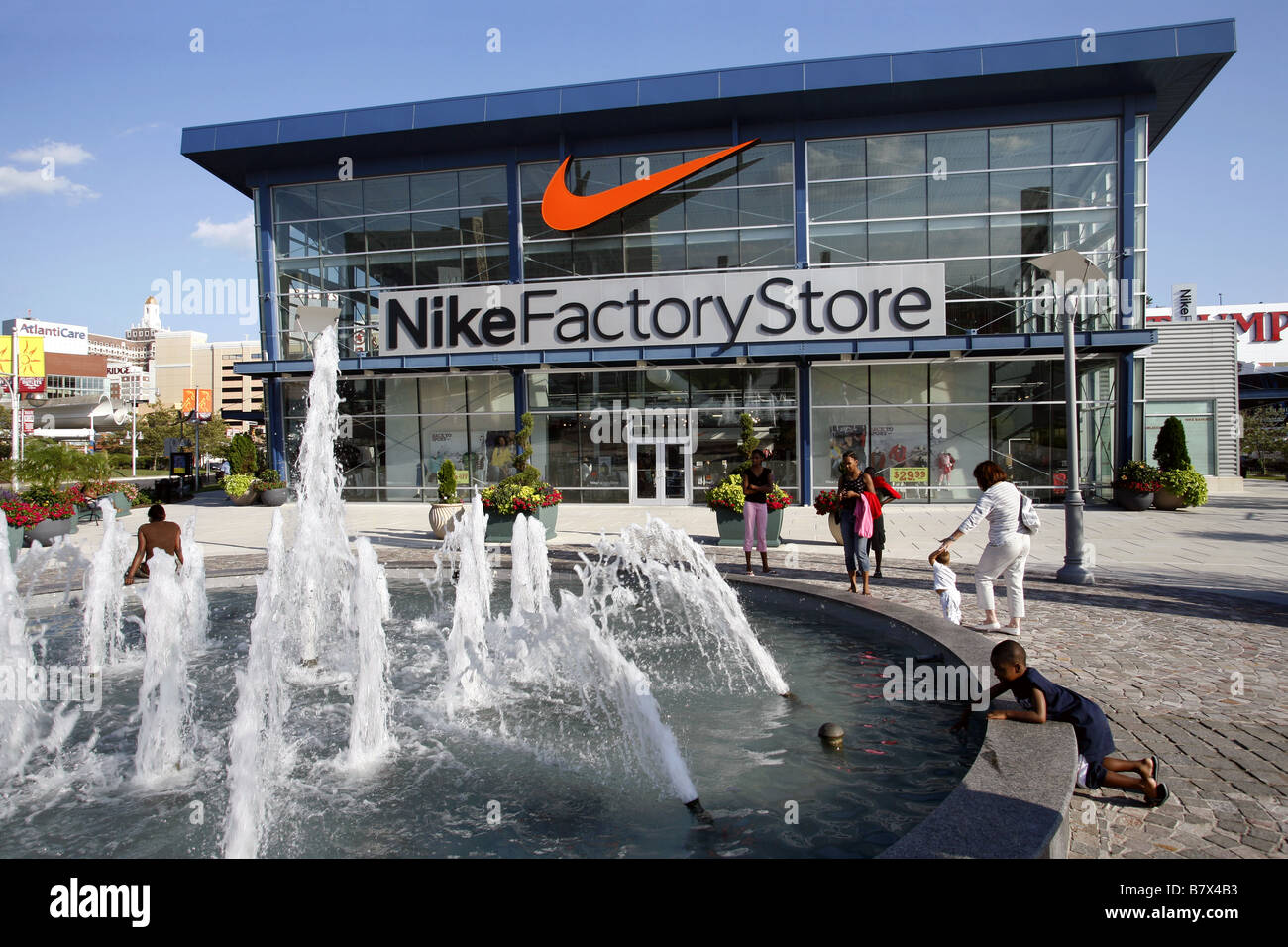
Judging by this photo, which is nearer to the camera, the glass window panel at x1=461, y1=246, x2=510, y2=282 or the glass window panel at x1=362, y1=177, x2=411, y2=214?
the glass window panel at x1=461, y1=246, x2=510, y2=282

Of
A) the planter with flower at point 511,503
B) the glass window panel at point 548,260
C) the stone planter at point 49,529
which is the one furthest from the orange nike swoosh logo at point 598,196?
the stone planter at point 49,529

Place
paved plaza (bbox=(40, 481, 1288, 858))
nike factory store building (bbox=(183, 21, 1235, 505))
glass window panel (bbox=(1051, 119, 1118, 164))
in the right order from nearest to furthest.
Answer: paved plaza (bbox=(40, 481, 1288, 858)) < nike factory store building (bbox=(183, 21, 1235, 505)) < glass window panel (bbox=(1051, 119, 1118, 164))

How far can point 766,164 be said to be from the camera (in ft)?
77.1

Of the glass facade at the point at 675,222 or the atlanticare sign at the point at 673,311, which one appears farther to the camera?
the glass facade at the point at 675,222

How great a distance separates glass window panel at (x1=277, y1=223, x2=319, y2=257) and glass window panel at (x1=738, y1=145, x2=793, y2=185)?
45.8 ft

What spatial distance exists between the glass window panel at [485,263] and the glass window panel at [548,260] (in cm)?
64

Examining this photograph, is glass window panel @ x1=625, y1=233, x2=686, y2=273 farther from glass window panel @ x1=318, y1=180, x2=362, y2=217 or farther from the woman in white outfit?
the woman in white outfit

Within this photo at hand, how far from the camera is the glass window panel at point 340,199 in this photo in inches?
1019

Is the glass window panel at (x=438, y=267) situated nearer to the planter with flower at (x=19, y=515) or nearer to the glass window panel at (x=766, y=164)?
the glass window panel at (x=766, y=164)

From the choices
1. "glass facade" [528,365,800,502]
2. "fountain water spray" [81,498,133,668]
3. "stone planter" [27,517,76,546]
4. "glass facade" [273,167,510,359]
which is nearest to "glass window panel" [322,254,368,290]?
"glass facade" [273,167,510,359]

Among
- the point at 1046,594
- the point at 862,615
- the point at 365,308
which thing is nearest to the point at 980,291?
the point at 1046,594

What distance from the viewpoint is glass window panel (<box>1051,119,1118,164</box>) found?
2184cm

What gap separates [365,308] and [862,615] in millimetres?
21644
